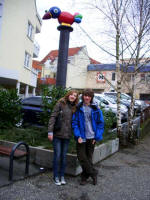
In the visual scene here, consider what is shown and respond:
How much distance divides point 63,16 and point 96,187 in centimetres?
650

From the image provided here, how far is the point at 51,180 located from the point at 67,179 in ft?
1.12

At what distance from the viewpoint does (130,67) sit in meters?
9.16

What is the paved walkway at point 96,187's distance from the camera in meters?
3.62

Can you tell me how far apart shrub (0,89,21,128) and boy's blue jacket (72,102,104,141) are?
148 inches

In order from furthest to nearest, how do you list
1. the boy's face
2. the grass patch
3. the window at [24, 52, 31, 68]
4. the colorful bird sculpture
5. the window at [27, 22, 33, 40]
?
the window at [27, 22, 33, 40]
the window at [24, 52, 31, 68]
the colorful bird sculpture
the grass patch
the boy's face

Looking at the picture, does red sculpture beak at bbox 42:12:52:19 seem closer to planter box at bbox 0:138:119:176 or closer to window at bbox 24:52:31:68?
planter box at bbox 0:138:119:176

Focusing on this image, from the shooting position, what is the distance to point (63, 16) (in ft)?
27.6

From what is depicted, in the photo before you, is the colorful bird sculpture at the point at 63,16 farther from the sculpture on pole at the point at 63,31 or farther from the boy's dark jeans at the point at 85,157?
the boy's dark jeans at the point at 85,157

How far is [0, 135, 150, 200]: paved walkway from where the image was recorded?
11.9 ft

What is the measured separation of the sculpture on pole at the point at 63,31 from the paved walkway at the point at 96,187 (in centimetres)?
338

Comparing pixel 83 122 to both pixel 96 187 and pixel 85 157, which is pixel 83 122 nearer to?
pixel 85 157

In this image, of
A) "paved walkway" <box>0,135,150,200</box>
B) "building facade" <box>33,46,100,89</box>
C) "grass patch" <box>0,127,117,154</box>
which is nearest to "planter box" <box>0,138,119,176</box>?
"paved walkway" <box>0,135,150,200</box>

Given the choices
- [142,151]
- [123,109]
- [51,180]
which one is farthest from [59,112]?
[123,109]

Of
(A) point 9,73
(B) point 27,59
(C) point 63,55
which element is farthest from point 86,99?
(B) point 27,59
